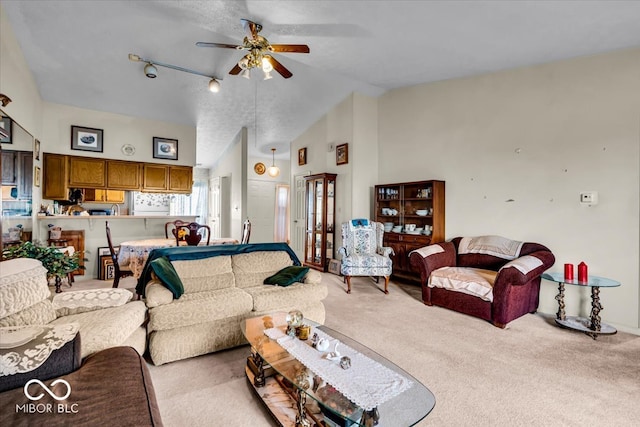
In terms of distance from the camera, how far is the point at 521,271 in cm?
296

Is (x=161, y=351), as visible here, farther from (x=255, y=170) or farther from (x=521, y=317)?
(x=255, y=170)

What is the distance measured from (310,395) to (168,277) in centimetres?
167

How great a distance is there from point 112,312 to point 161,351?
18.4 inches

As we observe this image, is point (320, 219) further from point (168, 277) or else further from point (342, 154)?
point (168, 277)


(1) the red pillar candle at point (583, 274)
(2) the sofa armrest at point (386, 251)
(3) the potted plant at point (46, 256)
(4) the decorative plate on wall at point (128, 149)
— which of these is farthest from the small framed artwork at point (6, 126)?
(1) the red pillar candle at point (583, 274)

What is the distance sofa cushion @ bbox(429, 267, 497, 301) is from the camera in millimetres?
3244

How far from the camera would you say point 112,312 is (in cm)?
204

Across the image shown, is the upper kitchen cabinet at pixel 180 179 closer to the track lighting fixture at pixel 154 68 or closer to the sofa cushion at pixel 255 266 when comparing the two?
the track lighting fixture at pixel 154 68

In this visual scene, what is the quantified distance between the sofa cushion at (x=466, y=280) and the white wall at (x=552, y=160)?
75 centimetres

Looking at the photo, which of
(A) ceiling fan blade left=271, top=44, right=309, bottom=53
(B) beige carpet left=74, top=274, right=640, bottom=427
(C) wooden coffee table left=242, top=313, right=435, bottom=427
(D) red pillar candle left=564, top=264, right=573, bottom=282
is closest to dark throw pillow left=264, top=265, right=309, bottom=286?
(B) beige carpet left=74, top=274, right=640, bottom=427

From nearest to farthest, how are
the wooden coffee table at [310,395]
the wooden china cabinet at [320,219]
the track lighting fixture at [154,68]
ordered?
1. the wooden coffee table at [310,395]
2. the track lighting fixture at [154,68]
3. the wooden china cabinet at [320,219]

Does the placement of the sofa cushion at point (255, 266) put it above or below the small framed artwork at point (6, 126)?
below

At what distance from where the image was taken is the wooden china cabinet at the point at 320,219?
18.8 feet

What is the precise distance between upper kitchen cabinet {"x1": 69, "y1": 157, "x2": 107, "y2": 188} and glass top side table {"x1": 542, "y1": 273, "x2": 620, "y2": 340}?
6.47 m
